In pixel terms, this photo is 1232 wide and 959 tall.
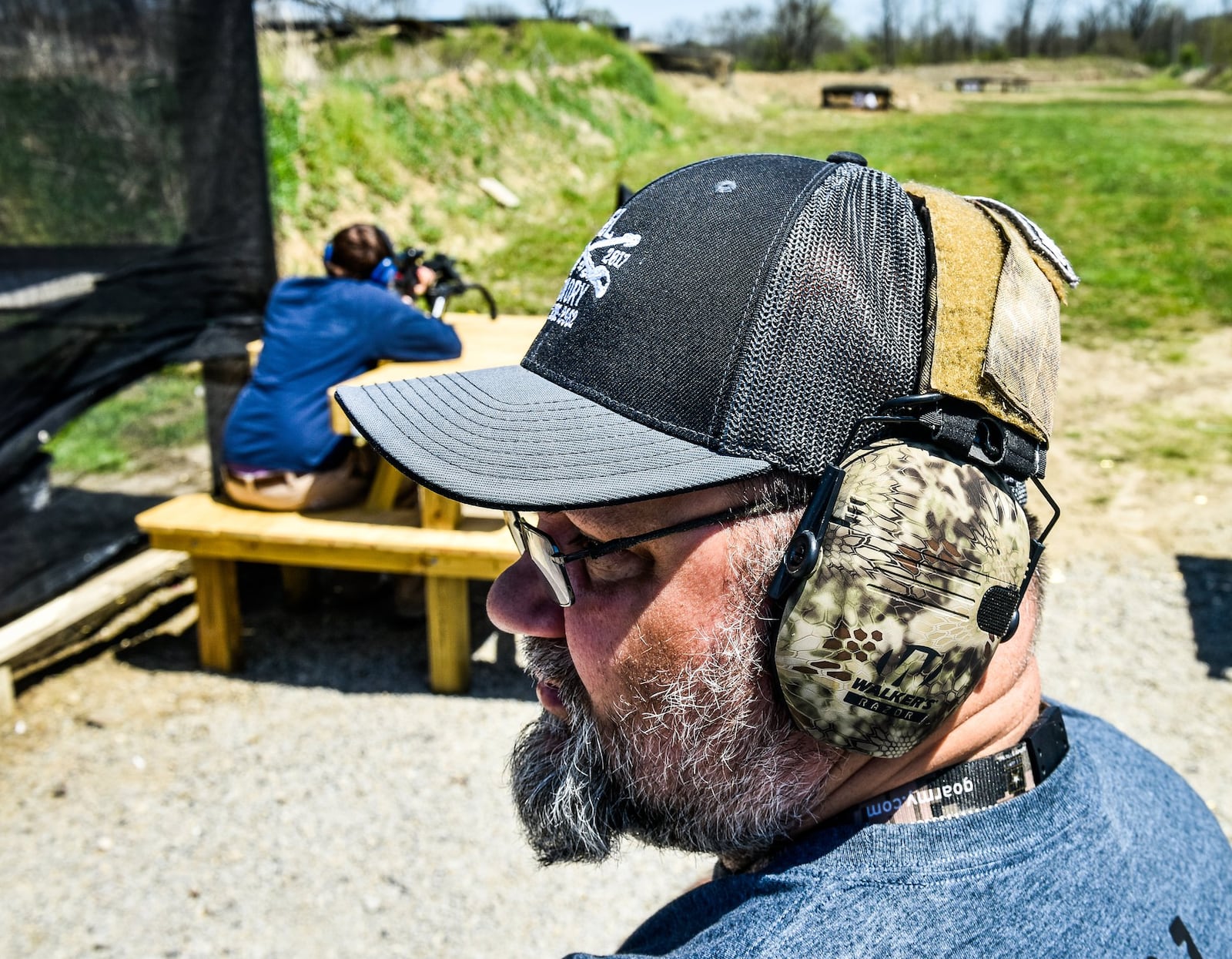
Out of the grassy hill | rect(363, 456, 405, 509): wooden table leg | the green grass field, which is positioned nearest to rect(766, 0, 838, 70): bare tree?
the grassy hill

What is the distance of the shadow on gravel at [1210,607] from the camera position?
4449 mm

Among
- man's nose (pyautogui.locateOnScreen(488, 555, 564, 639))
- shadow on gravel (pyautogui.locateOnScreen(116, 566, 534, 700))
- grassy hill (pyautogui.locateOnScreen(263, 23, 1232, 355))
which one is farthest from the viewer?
grassy hill (pyautogui.locateOnScreen(263, 23, 1232, 355))

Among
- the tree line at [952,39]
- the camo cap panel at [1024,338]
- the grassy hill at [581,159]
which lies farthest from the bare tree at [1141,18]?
the camo cap panel at [1024,338]

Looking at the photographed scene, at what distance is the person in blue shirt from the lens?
442cm

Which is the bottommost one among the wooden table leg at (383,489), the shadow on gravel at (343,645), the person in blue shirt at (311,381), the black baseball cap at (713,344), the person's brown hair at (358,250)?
the shadow on gravel at (343,645)

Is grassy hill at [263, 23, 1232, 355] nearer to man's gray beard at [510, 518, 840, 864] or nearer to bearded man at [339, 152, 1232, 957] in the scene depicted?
bearded man at [339, 152, 1232, 957]

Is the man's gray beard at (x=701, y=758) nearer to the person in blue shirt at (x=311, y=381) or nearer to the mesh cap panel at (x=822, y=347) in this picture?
the mesh cap panel at (x=822, y=347)

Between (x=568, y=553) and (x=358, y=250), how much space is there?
A: 3.93 metres

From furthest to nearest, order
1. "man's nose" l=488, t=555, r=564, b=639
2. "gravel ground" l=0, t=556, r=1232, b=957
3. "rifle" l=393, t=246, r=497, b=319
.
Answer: "rifle" l=393, t=246, r=497, b=319 < "gravel ground" l=0, t=556, r=1232, b=957 < "man's nose" l=488, t=555, r=564, b=639

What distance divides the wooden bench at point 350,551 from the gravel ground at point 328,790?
19 centimetres

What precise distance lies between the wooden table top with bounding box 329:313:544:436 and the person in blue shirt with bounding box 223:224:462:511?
0.07 m

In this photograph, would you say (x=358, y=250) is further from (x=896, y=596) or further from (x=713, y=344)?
(x=896, y=596)

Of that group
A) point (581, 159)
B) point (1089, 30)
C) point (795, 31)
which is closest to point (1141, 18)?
point (1089, 30)

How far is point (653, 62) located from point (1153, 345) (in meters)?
24.3
